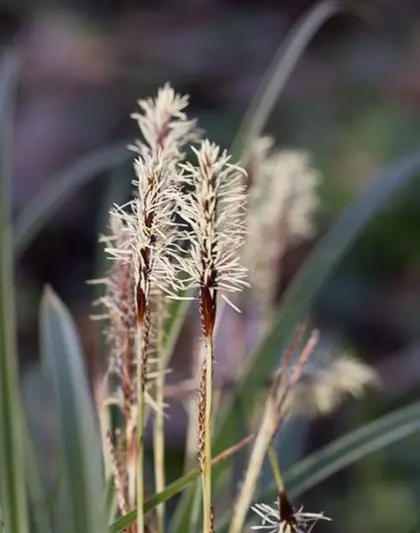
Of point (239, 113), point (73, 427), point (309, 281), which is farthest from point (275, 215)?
point (239, 113)

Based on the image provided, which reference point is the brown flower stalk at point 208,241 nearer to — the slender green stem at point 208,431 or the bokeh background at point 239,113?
the slender green stem at point 208,431

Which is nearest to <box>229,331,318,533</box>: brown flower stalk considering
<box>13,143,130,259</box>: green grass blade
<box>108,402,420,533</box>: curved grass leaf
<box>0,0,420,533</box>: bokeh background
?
<box>108,402,420,533</box>: curved grass leaf

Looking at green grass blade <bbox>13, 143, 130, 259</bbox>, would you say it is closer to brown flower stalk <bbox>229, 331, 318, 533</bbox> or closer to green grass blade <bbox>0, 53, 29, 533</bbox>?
green grass blade <bbox>0, 53, 29, 533</bbox>

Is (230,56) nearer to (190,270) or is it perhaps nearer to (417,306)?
(417,306)

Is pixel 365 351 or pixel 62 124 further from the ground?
pixel 62 124

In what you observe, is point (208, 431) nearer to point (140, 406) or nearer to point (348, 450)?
point (140, 406)

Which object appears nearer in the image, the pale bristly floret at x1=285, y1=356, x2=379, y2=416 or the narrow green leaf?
the narrow green leaf

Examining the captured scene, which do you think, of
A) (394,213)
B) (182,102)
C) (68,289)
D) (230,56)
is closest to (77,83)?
(230,56)
